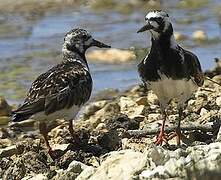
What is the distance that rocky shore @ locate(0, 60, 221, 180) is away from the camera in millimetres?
5574

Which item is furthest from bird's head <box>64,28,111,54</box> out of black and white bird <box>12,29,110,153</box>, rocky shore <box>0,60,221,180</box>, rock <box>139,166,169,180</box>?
rock <box>139,166,169,180</box>

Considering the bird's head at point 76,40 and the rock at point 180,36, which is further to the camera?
the rock at point 180,36

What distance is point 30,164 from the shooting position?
6.91 metres

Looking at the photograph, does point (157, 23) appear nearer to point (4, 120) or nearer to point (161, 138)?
point (161, 138)

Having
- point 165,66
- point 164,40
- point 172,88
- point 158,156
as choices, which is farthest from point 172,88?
point 158,156

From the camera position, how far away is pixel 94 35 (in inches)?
595

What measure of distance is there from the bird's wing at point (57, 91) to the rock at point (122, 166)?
4.85 ft

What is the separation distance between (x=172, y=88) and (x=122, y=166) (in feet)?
5.27

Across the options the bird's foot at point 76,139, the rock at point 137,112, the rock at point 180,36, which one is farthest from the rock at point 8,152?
the rock at point 180,36

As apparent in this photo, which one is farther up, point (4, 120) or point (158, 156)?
point (158, 156)

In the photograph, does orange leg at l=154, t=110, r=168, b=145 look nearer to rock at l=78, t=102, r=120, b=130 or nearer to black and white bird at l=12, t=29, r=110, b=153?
black and white bird at l=12, t=29, r=110, b=153

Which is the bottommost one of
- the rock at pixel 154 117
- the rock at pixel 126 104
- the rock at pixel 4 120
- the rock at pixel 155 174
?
the rock at pixel 4 120

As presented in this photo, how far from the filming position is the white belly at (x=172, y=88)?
729 cm

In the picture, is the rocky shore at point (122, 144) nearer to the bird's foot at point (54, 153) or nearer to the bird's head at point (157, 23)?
the bird's foot at point (54, 153)
